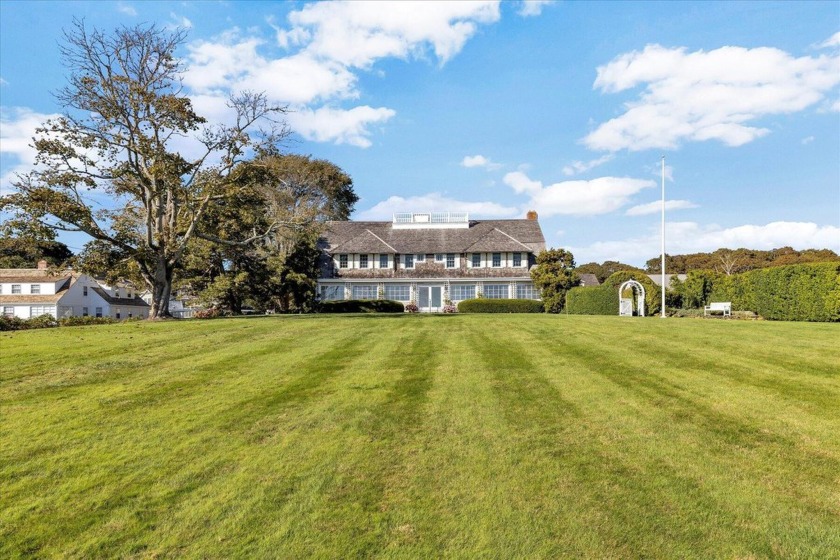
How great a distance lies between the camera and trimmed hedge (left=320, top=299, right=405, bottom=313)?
38.8 metres

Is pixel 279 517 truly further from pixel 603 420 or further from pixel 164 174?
pixel 164 174

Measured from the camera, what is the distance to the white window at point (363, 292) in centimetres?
4341

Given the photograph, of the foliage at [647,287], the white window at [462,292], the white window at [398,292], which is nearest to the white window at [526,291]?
the white window at [462,292]

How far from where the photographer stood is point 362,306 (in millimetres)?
39219

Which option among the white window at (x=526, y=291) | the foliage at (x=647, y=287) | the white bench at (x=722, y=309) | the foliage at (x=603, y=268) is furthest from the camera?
the foliage at (x=603, y=268)

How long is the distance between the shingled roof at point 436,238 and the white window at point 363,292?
3215 millimetres

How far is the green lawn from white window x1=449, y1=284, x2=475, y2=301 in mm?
32203

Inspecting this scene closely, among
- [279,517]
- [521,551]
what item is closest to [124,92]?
[279,517]

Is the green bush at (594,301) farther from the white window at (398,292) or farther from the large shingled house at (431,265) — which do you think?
the white window at (398,292)

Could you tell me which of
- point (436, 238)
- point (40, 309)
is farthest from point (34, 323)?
point (436, 238)

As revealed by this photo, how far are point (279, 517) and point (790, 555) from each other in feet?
12.7

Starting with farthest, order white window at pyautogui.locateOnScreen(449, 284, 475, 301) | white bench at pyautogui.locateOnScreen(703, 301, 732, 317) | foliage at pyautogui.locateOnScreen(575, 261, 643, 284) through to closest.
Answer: foliage at pyautogui.locateOnScreen(575, 261, 643, 284)
white window at pyautogui.locateOnScreen(449, 284, 475, 301)
white bench at pyautogui.locateOnScreen(703, 301, 732, 317)

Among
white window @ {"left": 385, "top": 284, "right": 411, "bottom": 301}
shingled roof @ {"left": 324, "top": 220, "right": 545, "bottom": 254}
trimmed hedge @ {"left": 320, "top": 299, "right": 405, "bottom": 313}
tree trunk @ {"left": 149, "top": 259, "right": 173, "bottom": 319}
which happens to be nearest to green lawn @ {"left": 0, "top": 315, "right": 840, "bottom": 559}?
tree trunk @ {"left": 149, "top": 259, "right": 173, "bottom": 319}

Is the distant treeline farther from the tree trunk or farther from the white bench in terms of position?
the tree trunk
